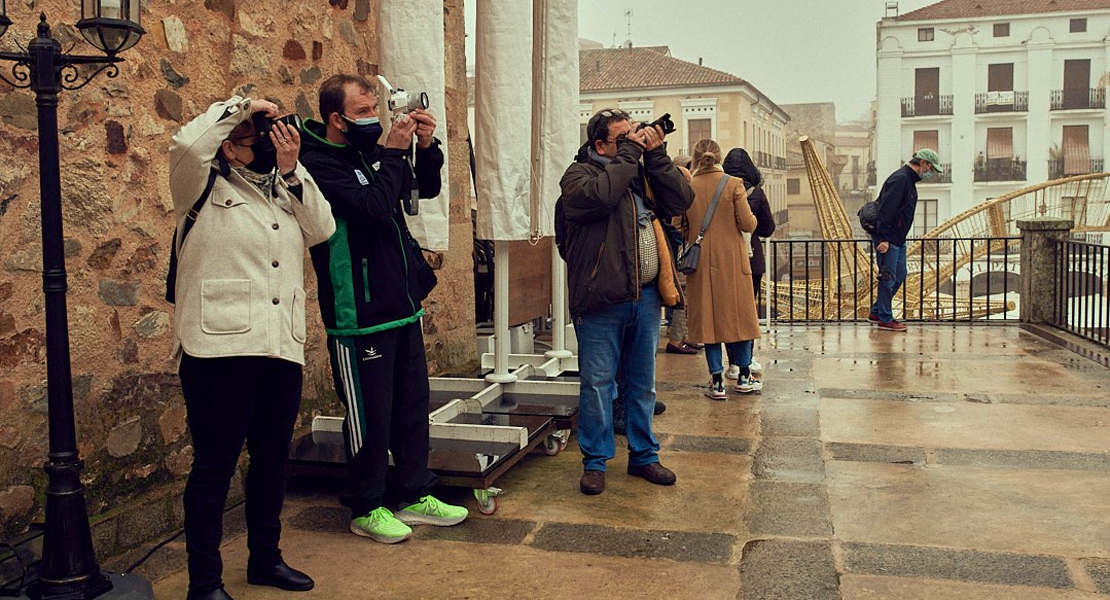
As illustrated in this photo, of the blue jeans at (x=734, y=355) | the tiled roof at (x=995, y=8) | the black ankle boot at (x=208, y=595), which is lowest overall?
the black ankle boot at (x=208, y=595)

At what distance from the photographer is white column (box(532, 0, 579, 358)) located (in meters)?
5.08

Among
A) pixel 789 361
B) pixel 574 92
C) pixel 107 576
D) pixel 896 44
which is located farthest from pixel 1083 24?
pixel 107 576

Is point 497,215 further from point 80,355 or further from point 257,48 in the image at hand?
point 80,355

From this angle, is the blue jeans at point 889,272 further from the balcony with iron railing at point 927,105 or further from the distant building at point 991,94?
the balcony with iron railing at point 927,105

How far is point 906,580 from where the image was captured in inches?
129

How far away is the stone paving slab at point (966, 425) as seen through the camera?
17.1ft

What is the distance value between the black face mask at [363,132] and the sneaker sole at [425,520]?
1366mm

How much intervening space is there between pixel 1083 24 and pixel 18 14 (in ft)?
161

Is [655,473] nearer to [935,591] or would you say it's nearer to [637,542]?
[637,542]

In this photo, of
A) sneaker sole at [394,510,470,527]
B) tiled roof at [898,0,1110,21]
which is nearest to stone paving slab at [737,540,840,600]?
sneaker sole at [394,510,470,527]

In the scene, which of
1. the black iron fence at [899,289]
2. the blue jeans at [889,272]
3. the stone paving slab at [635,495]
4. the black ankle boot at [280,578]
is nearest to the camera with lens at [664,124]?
the stone paving slab at [635,495]

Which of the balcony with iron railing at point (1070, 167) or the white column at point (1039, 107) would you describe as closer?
the balcony with iron railing at point (1070, 167)

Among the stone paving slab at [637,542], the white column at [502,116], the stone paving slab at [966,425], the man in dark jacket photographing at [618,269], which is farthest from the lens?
the stone paving slab at [966,425]

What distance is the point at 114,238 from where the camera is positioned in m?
3.62
